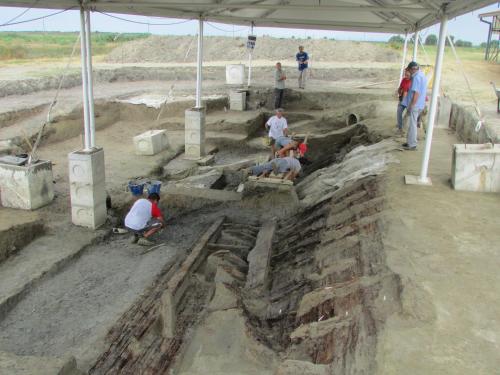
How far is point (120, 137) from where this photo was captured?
51.4 feet

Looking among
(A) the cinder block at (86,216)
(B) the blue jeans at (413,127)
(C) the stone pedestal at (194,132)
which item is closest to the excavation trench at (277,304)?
(B) the blue jeans at (413,127)

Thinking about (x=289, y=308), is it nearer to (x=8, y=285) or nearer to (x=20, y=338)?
(x=20, y=338)

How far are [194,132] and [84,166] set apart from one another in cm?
538

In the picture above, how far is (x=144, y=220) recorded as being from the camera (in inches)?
319

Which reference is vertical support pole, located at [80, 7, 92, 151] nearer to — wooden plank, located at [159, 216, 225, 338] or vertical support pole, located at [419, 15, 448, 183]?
wooden plank, located at [159, 216, 225, 338]

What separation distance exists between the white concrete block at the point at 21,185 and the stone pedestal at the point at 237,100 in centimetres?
1074

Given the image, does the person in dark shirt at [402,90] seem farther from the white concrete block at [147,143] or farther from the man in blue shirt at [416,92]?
the white concrete block at [147,143]

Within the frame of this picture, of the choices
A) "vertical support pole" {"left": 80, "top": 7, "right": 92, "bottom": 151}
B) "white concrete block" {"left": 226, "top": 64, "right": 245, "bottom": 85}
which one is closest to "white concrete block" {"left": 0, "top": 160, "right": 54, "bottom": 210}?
"vertical support pole" {"left": 80, "top": 7, "right": 92, "bottom": 151}

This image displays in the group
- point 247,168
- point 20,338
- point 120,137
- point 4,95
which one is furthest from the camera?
point 4,95

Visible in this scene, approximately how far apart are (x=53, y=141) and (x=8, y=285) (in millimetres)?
9002

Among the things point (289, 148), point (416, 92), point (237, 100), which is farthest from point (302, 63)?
point (416, 92)

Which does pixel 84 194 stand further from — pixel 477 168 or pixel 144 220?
pixel 477 168

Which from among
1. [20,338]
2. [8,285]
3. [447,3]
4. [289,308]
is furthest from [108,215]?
[447,3]

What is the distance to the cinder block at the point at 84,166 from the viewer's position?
325 inches
